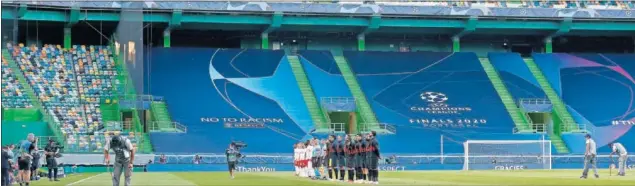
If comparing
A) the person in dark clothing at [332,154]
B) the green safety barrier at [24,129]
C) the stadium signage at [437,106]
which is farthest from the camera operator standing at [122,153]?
the stadium signage at [437,106]

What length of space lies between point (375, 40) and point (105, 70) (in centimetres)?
2029

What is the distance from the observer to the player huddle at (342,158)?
39350 mm

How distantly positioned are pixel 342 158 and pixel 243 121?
27.2m

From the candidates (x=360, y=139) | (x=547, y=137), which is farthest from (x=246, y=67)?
(x=360, y=139)

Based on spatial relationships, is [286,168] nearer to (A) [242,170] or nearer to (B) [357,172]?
(A) [242,170]

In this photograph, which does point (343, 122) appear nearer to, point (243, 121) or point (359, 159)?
point (243, 121)

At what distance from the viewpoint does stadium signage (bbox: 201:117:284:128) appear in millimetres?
69812

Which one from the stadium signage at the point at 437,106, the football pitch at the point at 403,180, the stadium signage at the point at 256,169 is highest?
the stadium signage at the point at 437,106

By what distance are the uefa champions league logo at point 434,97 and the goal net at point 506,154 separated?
8.25 m

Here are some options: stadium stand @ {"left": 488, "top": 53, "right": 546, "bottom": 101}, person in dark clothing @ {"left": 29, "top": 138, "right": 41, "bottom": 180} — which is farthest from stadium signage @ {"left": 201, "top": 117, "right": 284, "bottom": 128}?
person in dark clothing @ {"left": 29, "top": 138, "right": 41, "bottom": 180}

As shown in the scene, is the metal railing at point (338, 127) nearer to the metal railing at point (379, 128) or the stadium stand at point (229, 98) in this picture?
the metal railing at point (379, 128)

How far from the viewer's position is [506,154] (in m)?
66.1

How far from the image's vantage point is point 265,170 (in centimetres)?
6241

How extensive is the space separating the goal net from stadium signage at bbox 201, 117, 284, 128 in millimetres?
12253
